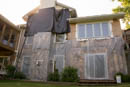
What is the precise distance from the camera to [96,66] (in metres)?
7.82

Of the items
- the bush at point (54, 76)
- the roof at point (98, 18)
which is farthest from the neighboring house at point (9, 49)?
the roof at point (98, 18)

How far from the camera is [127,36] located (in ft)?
31.2

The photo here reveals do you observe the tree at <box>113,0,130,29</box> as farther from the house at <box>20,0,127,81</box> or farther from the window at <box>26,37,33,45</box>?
the window at <box>26,37,33,45</box>

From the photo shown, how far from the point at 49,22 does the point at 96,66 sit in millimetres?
5902

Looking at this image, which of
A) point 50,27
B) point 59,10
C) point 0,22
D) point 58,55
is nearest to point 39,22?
point 50,27

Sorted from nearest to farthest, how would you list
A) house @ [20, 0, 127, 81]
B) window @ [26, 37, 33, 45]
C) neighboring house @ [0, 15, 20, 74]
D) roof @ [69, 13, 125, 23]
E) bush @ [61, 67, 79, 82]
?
bush @ [61, 67, 79, 82]
house @ [20, 0, 127, 81]
roof @ [69, 13, 125, 23]
neighboring house @ [0, 15, 20, 74]
window @ [26, 37, 33, 45]

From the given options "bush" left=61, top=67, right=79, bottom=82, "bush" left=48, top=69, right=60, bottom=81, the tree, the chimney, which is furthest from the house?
the tree

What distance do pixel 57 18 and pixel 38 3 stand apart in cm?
364

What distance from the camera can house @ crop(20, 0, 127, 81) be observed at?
7703 millimetres

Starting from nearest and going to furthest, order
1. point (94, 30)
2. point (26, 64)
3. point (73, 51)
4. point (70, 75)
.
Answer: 1. point (70, 75)
2. point (73, 51)
3. point (94, 30)
4. point (26, 64)

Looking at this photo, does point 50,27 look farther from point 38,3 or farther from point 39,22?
point 38,3

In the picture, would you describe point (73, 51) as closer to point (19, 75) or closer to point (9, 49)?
point (19, 75)

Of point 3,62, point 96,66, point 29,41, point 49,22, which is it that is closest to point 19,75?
point 3,62

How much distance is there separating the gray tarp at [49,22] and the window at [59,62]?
92.1 inches
